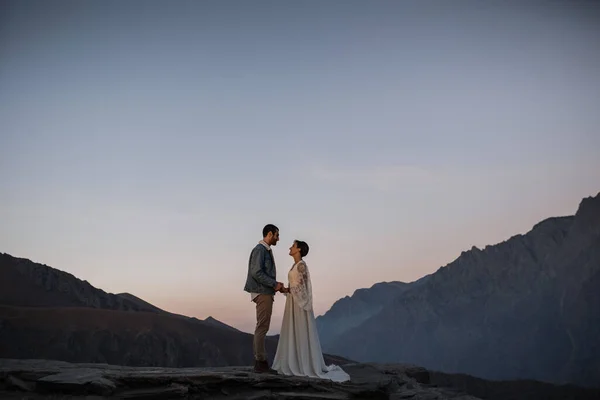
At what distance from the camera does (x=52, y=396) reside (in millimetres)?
10539

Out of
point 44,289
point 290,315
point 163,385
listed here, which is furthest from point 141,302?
point 163,385

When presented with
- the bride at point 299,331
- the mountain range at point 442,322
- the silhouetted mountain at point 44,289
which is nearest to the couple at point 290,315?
the bride at point 299,331

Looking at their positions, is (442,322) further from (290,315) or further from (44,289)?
(290,315)

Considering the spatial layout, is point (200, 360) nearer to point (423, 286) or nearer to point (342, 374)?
point (342, 374)

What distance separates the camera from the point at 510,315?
14838 centimetres

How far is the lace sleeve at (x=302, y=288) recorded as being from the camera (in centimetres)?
1258

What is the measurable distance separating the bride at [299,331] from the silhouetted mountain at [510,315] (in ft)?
350

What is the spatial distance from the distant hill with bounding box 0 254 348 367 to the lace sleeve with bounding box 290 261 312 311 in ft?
151

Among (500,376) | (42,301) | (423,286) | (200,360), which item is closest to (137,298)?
(42,301)

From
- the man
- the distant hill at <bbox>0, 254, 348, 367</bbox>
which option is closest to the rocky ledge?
the man

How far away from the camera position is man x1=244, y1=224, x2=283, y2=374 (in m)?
11.8

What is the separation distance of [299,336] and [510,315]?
14923cm

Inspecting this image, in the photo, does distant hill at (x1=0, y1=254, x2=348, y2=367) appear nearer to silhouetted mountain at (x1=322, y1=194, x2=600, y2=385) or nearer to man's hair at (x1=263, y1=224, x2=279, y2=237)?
man's hair at (x1=263, y1=224, x2=279, y2=237)

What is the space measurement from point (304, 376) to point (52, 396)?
498cm
